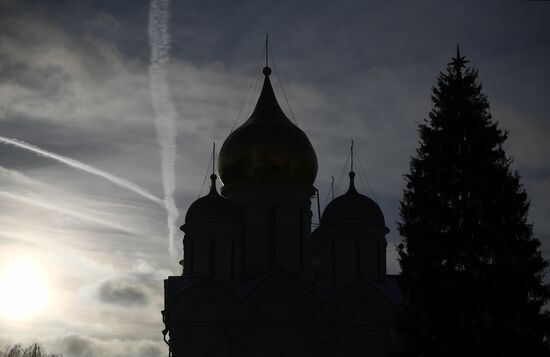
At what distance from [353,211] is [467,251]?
17.6 meters

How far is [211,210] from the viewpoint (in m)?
34.5

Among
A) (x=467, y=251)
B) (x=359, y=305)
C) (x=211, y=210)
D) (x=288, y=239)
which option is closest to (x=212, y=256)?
(x=211, y=210)

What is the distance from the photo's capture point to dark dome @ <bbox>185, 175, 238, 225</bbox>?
113 ft

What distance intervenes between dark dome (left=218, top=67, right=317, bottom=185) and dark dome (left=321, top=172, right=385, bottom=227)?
1.65 m

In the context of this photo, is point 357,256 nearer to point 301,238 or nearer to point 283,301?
point 301,238

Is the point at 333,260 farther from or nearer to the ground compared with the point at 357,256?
nearer to the ground

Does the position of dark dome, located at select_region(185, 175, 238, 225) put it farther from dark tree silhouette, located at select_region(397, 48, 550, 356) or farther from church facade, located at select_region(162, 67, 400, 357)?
dark tree silhouette, located at select_region(397, 48, 550, 356)

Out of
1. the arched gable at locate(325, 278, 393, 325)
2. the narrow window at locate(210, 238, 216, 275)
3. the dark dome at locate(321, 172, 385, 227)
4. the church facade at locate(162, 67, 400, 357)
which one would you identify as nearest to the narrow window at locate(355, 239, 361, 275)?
the church facade at locate(162, 67, 400, 357)

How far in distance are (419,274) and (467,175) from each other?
2.22 metres

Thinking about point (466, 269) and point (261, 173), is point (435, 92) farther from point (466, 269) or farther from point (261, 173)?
point (261, 173)

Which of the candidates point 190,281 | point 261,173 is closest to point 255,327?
point 190,281

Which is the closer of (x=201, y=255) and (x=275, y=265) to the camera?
(x=201, y=255)

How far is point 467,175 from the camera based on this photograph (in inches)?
704

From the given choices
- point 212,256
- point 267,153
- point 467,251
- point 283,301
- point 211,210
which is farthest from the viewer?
point 267,153
